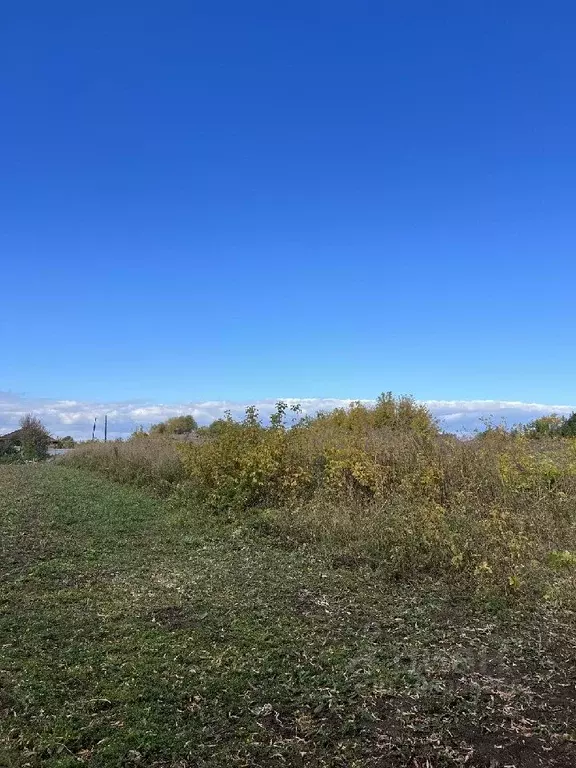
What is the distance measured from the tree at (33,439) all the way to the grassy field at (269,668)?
20.9 m

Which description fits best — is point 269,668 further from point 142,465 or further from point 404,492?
point 142,465

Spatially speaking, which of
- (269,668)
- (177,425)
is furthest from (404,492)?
(177,425)

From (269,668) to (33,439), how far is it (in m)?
27.2

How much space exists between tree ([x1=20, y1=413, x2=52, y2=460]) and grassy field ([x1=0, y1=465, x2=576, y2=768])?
2089cm

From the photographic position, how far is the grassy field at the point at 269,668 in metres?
2.55

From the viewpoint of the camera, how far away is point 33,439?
27859mm

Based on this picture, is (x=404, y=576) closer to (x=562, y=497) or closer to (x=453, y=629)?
(x=453, y=629)

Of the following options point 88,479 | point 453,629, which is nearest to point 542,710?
point 453,629

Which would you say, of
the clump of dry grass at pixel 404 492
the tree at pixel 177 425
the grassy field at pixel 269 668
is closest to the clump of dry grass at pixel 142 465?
the clump of dry grass at pixel 404 492

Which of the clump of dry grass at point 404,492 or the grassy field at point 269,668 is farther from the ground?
the clump of dry grass at point 404,492

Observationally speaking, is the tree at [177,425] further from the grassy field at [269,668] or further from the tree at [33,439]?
the grassy field at [269,668]

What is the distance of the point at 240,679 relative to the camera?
10.3 feet

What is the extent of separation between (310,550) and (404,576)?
45.0 inches

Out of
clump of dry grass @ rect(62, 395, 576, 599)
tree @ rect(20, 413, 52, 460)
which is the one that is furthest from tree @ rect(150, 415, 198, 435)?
clump of dry grass @ rect(62, 395, 576, 599)
